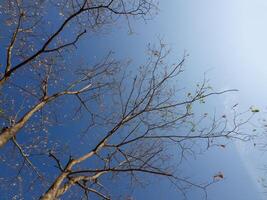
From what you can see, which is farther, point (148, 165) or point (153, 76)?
point (153, 76)

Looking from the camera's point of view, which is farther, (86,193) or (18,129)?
(86,193)

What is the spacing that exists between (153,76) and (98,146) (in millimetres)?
2433

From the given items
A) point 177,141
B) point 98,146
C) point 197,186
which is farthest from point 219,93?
point 98,146

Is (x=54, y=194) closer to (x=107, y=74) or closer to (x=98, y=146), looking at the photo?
(x=98, y=146)

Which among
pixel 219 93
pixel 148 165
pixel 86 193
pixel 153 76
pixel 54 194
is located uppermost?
pixel 153 76

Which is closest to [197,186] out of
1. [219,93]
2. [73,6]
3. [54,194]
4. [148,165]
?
[148,165]

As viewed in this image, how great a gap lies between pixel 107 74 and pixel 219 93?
352cm

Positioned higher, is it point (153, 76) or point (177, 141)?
point (153, 76)

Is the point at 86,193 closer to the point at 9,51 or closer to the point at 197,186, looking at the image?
the point at 197,186

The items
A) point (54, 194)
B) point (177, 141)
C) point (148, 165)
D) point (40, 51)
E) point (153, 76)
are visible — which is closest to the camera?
point (54, 194)

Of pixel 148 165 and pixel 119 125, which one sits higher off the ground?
pixel 119 125

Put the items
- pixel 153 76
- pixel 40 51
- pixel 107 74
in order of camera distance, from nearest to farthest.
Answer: pixel 40 51 < pixel 153 76 < pixel 107 74

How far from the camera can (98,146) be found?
8938 mm

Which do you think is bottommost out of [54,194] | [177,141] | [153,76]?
[54,194]
